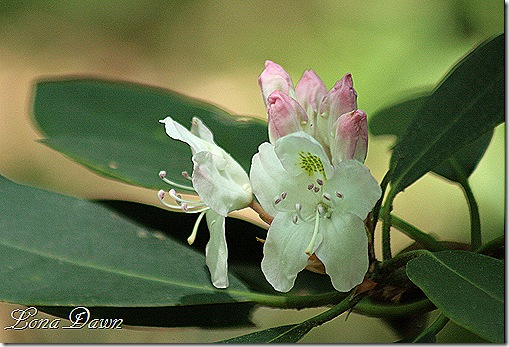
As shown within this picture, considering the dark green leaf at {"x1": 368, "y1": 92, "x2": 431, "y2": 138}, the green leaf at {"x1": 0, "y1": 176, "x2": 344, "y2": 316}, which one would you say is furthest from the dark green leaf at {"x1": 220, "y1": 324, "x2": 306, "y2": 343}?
the dark green leaf at {"x1": 368, "y1": 92, "x2": 431, "y2": 138}

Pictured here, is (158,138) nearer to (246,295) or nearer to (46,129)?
(46,129)

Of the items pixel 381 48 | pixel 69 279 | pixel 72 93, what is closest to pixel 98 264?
pixel 69 279

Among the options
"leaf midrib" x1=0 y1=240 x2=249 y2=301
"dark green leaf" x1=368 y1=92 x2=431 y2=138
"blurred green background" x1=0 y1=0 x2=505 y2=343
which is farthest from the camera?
"blurred green background" x1=0 y1=0 x2=505 y2=343

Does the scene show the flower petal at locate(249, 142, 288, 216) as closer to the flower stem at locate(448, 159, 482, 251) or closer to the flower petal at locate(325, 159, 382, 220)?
the flower petal at locate(325, 159, 382, 220)

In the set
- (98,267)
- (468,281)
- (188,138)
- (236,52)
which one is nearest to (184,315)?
(98,267)

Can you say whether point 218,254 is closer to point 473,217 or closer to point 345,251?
point 345,251

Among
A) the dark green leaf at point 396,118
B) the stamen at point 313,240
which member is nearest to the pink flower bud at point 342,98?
the stamen at point 313,240
